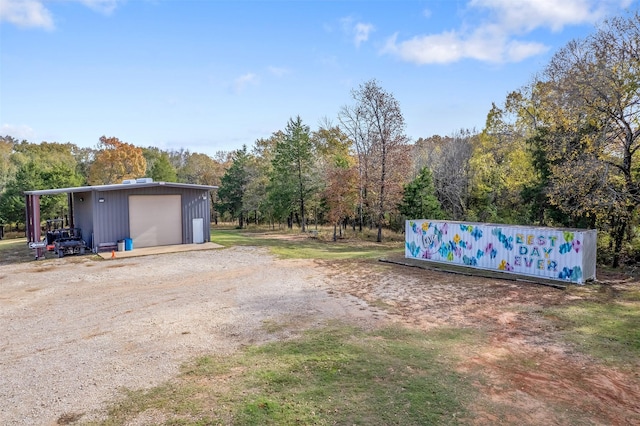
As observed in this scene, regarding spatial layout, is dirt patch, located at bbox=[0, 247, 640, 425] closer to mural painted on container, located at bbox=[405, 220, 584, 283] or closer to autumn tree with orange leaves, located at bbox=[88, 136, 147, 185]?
mural painted on container, located at bbox=[405, 220, 584, 283]

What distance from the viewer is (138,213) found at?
18016mm

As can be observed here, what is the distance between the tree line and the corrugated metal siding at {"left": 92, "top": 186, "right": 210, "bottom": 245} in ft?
25.7

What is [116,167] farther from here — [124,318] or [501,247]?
[501,247]

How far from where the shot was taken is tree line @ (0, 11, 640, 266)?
12250mm

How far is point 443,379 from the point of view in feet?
17.6

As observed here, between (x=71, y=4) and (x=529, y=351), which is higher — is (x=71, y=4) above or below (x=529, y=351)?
above

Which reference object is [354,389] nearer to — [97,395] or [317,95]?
[97,395]

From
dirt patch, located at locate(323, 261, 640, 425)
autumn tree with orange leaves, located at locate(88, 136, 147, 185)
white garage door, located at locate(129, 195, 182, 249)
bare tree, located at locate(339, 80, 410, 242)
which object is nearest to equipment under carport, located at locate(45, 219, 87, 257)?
white garage door, located at locate(129, 195, 182, 249)

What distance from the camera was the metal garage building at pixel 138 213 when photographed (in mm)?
16875

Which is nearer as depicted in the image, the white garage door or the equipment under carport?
the equipment under carport

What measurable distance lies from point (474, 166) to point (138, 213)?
71.1 feet

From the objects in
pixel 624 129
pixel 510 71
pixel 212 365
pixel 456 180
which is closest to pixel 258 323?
pixel 212 365

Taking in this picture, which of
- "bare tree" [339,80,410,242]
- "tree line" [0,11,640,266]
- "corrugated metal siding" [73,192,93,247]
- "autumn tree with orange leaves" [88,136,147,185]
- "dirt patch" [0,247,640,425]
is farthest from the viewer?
"autumn tree with orange leaves" [88,136,147,185]

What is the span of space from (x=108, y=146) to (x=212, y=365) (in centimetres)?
4396
